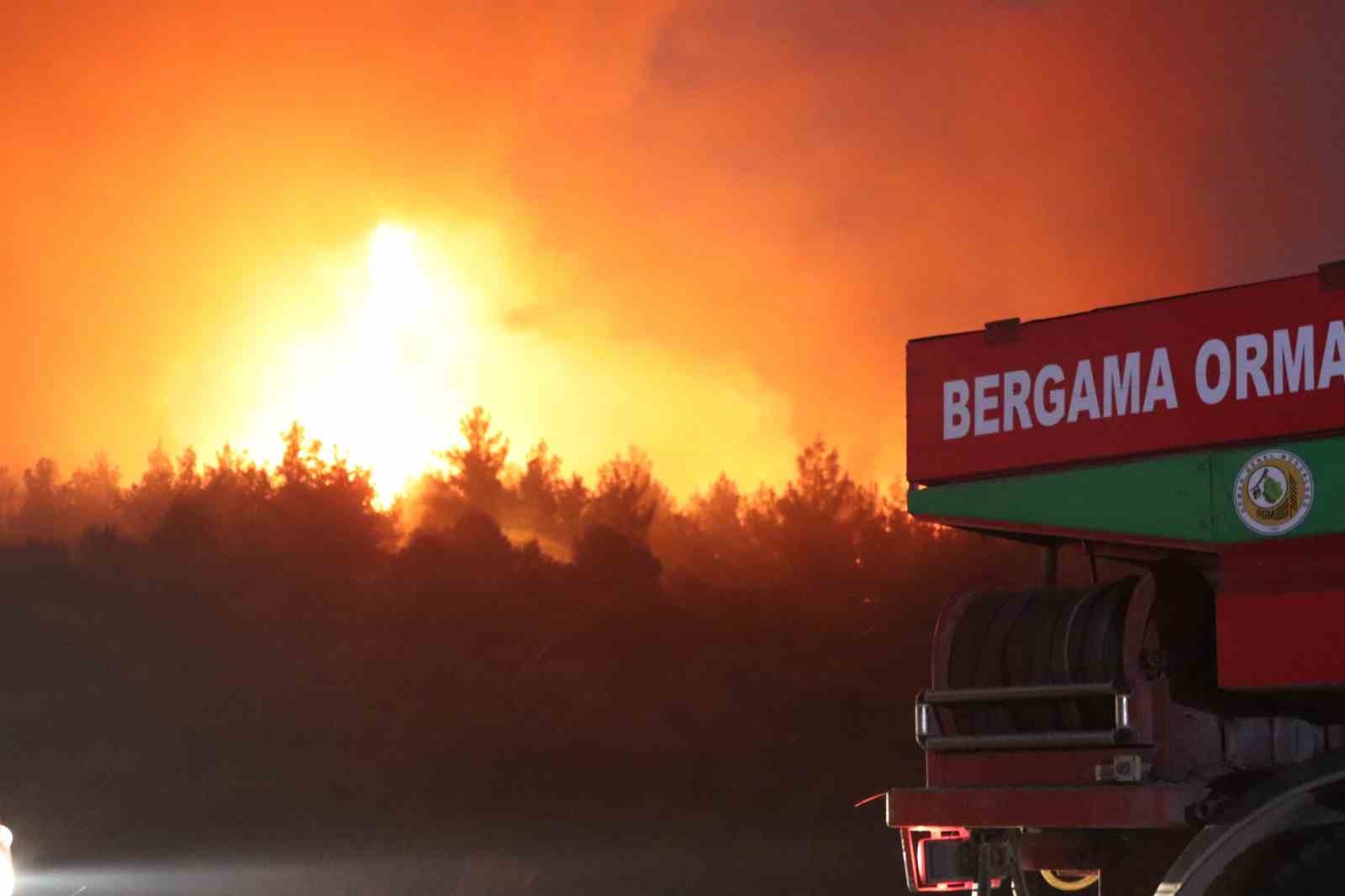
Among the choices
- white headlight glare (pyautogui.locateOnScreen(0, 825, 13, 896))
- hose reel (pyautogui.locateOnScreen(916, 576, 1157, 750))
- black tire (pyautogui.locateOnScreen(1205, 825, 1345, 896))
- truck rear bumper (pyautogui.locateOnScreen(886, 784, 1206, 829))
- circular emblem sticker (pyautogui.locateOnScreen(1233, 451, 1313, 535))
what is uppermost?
circular emblem sticker (pyautogui.locateOnScreen(1233, 451, 1313, 535))

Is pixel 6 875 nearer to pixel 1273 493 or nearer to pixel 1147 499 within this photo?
pixel 1147 499

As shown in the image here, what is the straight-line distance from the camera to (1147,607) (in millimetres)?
5695

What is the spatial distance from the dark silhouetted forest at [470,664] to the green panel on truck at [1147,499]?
13564mm

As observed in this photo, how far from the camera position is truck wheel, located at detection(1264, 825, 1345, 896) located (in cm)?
500

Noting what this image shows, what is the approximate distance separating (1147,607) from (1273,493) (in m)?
0.59

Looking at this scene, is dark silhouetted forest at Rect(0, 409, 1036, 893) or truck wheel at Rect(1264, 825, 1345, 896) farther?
dark silhouetted forest at Rect(0, 409, 1036, 893)

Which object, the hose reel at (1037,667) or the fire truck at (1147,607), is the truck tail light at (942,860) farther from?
the hose reel at (1037,667)

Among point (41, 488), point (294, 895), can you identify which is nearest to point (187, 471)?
point (41, 488)

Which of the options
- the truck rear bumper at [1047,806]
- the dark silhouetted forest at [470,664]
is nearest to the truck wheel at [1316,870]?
the truck rear bumper at [1047,806]

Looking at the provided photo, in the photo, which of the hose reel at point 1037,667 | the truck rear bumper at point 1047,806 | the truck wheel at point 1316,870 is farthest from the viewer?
the hose reel at point 1037,667

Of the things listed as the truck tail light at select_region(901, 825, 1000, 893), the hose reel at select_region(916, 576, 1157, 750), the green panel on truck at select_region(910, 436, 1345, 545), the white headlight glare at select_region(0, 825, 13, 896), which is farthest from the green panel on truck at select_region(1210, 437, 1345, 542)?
the white headlight glare at select_region(0, 825, 13, 896)

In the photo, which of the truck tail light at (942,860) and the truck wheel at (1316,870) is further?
the truck tail light at (942,860)

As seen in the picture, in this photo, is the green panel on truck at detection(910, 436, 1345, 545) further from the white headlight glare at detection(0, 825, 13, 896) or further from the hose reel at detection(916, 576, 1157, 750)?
the white headlight glare at detection(0, 825, 13, 896)

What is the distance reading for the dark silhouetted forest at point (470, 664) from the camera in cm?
3272
